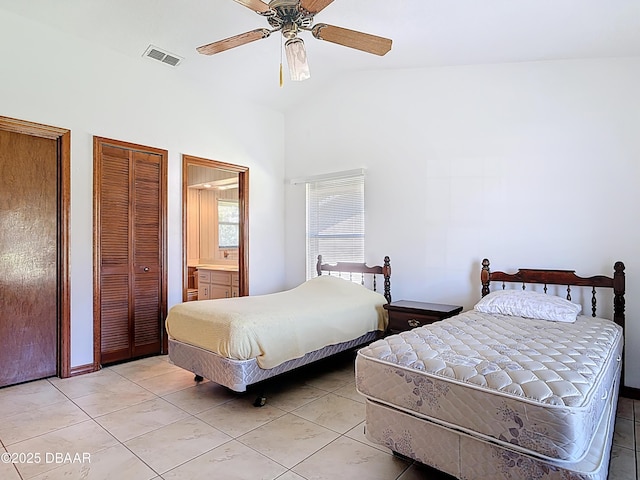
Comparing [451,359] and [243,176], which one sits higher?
[243,176]

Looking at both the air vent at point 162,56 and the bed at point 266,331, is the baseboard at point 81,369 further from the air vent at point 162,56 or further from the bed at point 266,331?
the air vent at point 162,56

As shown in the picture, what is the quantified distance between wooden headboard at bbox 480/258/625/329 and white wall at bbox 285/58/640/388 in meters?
0.10

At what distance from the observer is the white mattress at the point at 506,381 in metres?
1.45

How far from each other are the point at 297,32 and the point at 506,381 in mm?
2331

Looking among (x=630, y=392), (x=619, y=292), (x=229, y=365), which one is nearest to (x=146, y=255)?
(x=229, y=365)

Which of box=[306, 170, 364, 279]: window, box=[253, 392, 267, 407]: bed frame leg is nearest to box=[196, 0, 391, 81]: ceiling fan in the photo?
box=[306, 170, 364, 279]: window

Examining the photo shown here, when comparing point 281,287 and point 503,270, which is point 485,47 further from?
point 281,287

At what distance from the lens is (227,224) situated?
6.80m

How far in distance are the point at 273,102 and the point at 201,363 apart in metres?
3.49

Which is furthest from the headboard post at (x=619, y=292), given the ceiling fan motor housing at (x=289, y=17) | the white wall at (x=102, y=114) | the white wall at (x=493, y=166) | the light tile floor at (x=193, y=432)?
the white wall at (x=102, y=114)

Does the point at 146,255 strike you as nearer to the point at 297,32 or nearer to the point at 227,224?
the point at 297,32

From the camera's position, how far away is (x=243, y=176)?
4.95m

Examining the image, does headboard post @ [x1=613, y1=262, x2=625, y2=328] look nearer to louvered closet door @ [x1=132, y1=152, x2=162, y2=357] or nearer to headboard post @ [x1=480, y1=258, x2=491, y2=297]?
headboard post @ [x1=480, y1=258, x2=491, y2=297]

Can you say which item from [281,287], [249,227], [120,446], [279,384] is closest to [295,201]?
[249,227]
